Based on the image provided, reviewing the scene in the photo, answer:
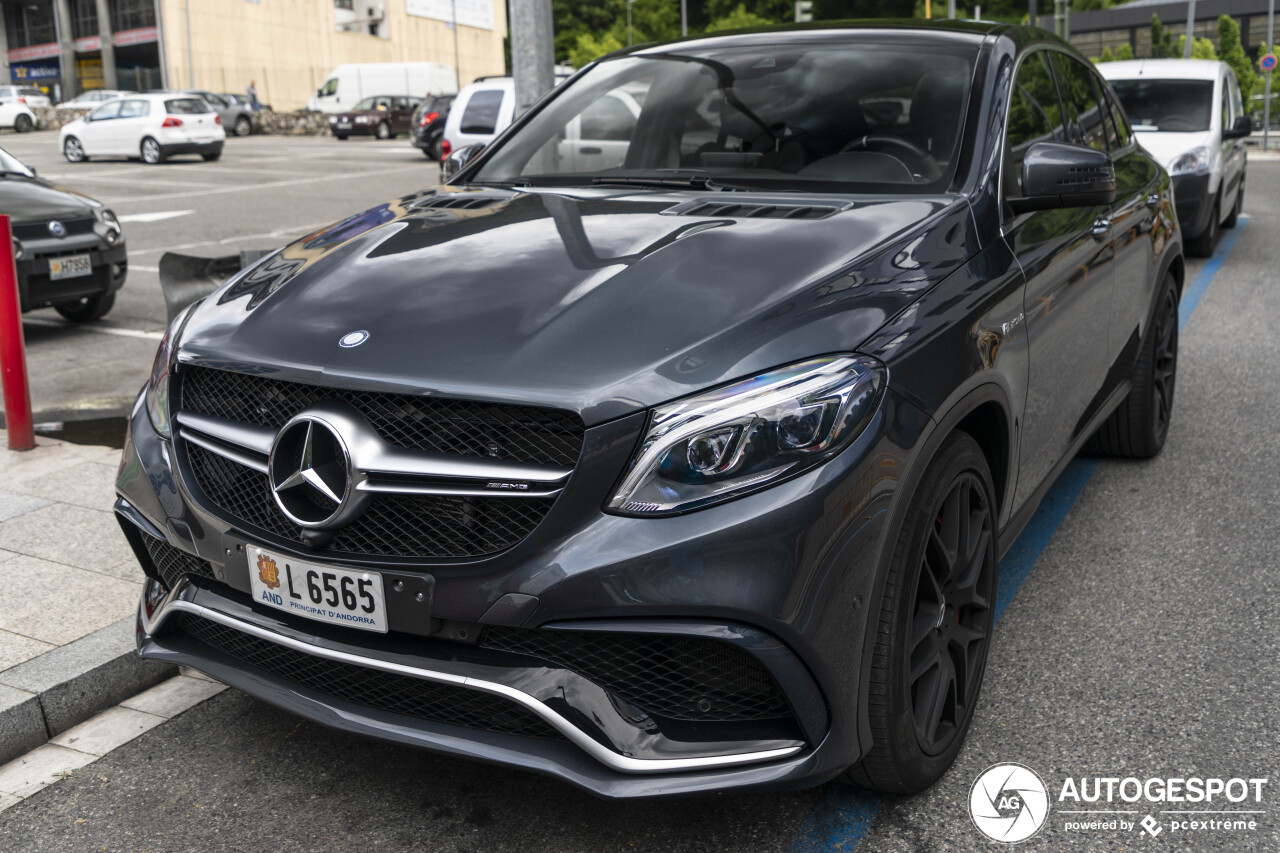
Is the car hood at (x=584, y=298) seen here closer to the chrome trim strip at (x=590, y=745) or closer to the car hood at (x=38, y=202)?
the chrome trim strip at (x=590, y=745)

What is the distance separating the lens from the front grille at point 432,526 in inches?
87.3

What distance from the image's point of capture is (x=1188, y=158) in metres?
10.5

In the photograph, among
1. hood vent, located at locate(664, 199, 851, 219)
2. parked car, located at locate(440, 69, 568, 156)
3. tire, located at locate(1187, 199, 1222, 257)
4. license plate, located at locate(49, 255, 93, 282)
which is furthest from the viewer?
parked car, located at locate(440, 69, 568, 156)

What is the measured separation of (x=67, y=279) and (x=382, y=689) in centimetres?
679

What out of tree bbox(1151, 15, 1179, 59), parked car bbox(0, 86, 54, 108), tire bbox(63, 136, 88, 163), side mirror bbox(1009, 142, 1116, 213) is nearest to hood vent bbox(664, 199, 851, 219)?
side mirror bbox(1009, 142, 1116, 213)

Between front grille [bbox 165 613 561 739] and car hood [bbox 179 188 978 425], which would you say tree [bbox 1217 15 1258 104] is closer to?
car hood [bbox 179 188 978 425]

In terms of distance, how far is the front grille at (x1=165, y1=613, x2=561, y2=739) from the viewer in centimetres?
230

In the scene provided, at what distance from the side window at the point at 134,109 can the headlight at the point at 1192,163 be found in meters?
25.0

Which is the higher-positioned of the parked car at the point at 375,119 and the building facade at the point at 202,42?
the building facade at the point at 202,42

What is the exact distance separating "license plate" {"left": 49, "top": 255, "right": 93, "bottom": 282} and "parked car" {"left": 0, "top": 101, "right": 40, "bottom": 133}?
43.1m

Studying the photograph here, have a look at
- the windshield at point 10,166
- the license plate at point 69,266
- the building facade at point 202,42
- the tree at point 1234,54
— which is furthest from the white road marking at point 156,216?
the building facade at point 202,42

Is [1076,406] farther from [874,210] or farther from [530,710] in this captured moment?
[530,710]

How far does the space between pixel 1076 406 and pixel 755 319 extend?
1820mm

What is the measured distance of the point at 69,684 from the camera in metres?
3.21
